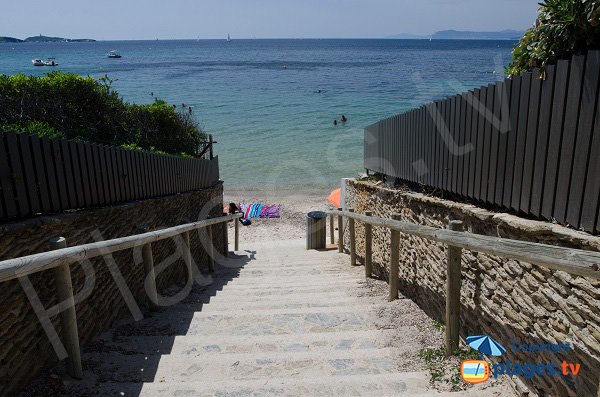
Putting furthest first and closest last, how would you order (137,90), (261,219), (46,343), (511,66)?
(137,90), (261,219), (511,66), (46,343)

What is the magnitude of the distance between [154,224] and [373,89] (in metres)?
49.9

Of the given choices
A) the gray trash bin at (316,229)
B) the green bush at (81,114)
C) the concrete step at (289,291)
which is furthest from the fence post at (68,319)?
the gray trash bin at (316,229)

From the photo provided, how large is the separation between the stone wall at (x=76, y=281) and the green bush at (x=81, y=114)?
106 inches

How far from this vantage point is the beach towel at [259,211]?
17.3m

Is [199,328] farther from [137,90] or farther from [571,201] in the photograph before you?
[137,90]

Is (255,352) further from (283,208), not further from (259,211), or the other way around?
(283,208)

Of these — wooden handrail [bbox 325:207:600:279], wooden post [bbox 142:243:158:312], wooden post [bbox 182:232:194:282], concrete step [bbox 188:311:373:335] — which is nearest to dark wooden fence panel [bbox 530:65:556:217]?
wooden handrail [bbox 325:207:600:279]

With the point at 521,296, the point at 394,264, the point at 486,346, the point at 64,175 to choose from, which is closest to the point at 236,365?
the point at 486,346

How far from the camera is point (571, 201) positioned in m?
2.93

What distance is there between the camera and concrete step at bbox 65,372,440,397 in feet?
9.05

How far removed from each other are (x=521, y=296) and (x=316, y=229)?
865 cm

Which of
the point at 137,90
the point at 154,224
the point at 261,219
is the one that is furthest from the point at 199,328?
the point at 137,90

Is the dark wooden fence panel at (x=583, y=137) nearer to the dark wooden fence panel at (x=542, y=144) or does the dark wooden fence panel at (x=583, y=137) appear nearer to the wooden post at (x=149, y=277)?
the dark wooden fence panel at (x=542, y=144)

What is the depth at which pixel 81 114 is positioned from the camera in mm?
9727
